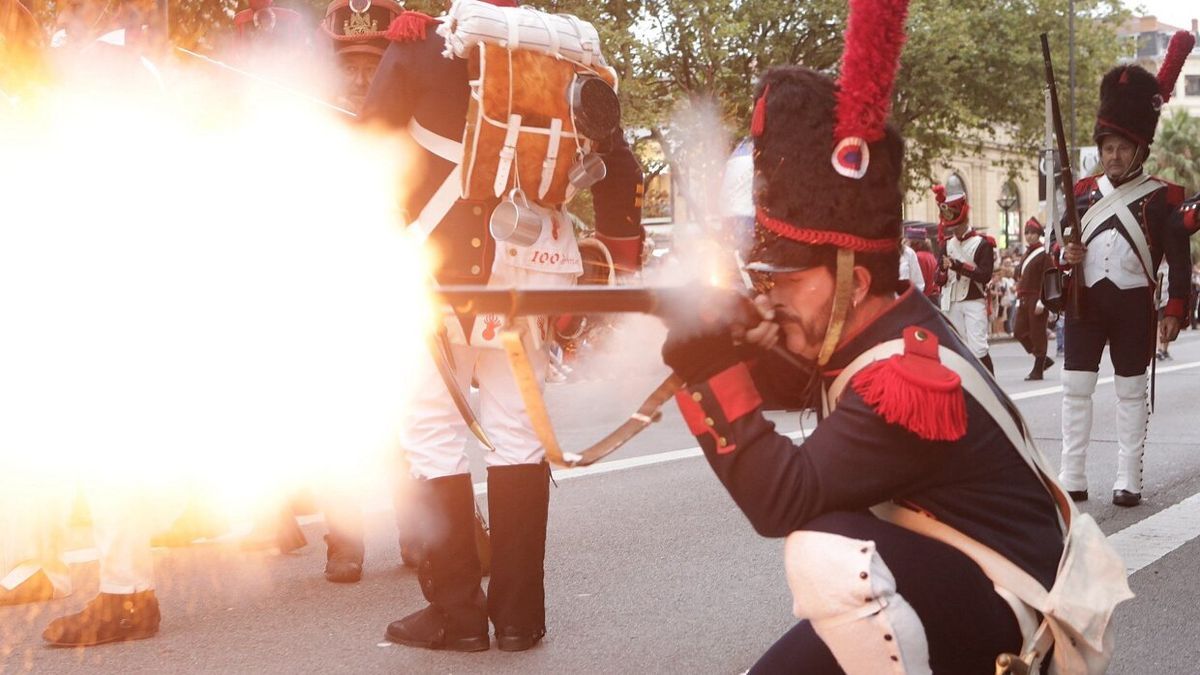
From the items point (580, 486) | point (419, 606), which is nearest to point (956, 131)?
point (580, 486)

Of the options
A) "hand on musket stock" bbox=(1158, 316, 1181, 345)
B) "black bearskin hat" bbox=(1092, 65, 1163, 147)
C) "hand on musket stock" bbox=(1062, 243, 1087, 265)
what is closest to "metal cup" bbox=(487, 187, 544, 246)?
"black bearskin hat" bbox=(1092, 65, 1163, 147)

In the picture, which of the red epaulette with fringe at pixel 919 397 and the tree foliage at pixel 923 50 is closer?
the red epaulette with fringe at pixel 919 397

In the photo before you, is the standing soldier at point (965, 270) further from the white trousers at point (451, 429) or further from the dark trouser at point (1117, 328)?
the white trousers at point (451, 429)

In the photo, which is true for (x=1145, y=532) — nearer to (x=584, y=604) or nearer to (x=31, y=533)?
(x=584, y=604)

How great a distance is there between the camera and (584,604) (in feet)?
16.3

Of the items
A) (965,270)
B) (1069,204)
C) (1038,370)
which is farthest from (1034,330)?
(1069,204)

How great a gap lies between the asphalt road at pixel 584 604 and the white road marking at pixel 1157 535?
0.23 ft

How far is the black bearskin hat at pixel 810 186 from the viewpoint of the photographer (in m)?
2.52

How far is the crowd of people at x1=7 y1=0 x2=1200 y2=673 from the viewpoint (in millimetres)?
2449

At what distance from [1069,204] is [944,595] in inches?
201

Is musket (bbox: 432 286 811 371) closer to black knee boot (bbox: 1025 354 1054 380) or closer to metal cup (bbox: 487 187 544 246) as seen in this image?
metal cup (bbox: 487 187 544 246)

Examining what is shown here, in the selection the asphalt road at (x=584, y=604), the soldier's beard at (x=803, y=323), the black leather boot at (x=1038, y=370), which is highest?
the soldier's beard at (x=803, y=323)

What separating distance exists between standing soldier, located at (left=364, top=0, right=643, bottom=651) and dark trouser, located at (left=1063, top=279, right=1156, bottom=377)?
3.59m

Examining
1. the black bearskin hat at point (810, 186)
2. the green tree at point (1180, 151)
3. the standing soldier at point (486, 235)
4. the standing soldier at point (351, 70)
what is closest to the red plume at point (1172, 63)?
the standing soldier at point (486, 235)
